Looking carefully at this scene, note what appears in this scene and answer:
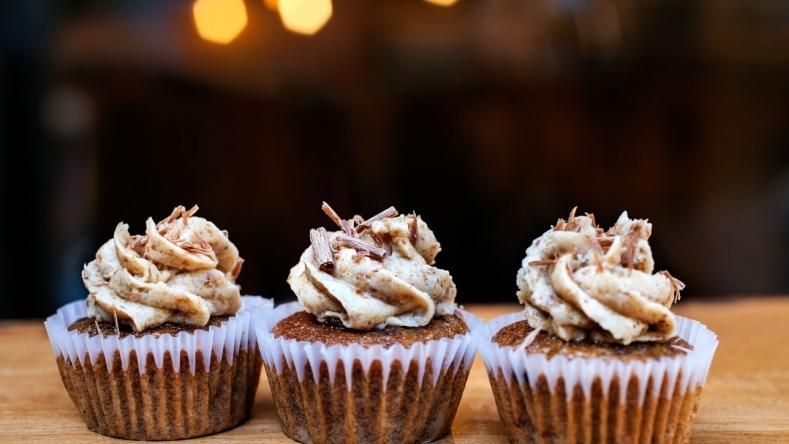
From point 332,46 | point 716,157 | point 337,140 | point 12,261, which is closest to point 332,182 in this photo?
point 337,140

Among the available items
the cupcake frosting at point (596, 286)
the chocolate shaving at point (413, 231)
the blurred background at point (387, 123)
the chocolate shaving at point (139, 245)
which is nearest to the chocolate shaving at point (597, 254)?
the cupcake frosting at point (596, 286)

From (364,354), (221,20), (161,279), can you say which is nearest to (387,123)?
(221,20)

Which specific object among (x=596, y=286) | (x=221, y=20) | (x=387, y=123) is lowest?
(x=596, y=286)

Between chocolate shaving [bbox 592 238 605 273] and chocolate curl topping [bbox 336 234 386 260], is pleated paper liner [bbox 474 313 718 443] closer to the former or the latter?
chocolate shaving [bbox 592 238 605 273]

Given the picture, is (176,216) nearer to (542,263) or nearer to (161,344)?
(161,344)

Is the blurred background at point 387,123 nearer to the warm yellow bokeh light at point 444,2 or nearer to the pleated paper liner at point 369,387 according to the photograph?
the warm yellow bokeh light at point 444,2

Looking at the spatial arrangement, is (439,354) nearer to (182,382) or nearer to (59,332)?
(182,382)
